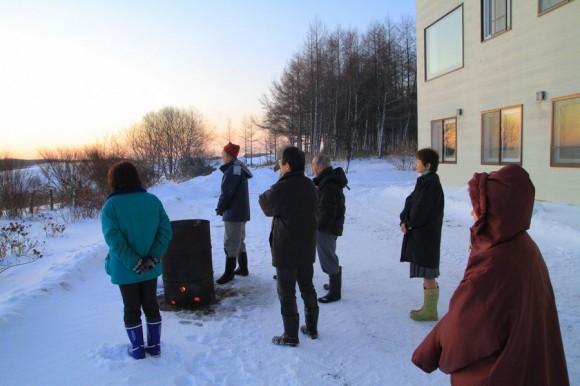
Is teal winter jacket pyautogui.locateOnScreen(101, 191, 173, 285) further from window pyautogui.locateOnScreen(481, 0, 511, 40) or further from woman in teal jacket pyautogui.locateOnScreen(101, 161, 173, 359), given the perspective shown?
window pyautogui.locateOnScreen(481, 0, 511, 40)

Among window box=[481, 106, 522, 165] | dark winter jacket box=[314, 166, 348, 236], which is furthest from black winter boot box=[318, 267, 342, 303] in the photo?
window box=[481, 106, 522, 165]

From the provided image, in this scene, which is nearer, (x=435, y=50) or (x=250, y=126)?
(x=435, y=50)

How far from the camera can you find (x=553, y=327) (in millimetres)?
1992

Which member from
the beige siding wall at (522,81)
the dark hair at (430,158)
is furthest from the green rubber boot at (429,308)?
the beige siding wall at (522,81)

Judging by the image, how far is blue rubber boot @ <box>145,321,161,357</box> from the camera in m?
3.95

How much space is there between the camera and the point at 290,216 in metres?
4.14

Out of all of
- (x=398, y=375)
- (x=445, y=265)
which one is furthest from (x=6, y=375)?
(x=445, y=265)

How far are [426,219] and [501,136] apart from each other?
9.78 meters

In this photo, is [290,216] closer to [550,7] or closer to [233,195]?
[233,195]

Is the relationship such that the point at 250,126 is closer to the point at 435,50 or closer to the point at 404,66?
the point at 404,66

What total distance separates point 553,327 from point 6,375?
12.9ft

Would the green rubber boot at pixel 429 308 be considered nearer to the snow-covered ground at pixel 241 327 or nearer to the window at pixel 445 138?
the snow-covered ground at pixel 241 327

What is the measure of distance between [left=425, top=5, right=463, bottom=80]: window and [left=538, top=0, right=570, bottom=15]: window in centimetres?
395

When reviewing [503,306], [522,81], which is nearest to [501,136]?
[522,81]
